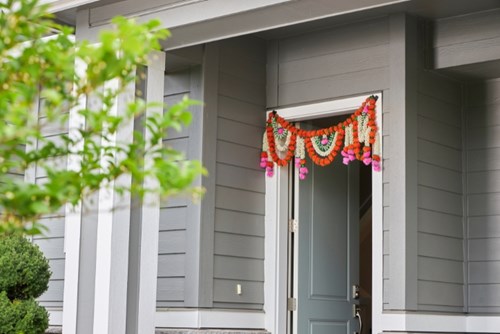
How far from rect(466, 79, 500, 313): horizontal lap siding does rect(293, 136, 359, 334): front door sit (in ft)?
3.26

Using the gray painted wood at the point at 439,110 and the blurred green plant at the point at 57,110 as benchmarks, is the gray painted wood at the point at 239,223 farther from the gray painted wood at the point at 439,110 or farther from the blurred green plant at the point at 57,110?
the blurred green plant at the point at 57,110

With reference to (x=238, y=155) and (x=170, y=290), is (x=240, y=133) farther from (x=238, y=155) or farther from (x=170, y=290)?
(x=170, y=290)

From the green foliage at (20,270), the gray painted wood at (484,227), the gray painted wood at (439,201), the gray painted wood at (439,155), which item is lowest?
the green foliage at (20,270)

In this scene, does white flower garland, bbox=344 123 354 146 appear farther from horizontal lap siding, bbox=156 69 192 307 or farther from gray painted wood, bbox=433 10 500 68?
horizontal lap siding, bbox=156 69 192 307

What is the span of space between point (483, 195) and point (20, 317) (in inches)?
118

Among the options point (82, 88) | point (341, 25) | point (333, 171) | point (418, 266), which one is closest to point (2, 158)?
point (82, 88)

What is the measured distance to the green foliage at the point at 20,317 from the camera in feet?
16.4

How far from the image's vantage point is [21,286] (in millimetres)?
5211

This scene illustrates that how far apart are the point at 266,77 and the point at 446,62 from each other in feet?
4.26

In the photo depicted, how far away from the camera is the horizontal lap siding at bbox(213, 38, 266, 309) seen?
566cm

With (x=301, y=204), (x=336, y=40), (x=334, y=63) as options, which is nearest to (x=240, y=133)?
(x=301, y=204)

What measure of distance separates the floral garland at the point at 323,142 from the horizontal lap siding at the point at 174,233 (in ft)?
2.04

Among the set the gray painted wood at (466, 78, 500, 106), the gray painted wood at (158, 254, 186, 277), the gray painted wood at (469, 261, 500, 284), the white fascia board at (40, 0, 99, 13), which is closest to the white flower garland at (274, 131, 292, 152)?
the gray painted wood at (158, 254, 186, 277)

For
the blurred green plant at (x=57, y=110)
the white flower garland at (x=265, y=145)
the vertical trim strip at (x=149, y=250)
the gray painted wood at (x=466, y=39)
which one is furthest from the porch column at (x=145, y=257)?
the blurred green plant at (x=57, y=110)
